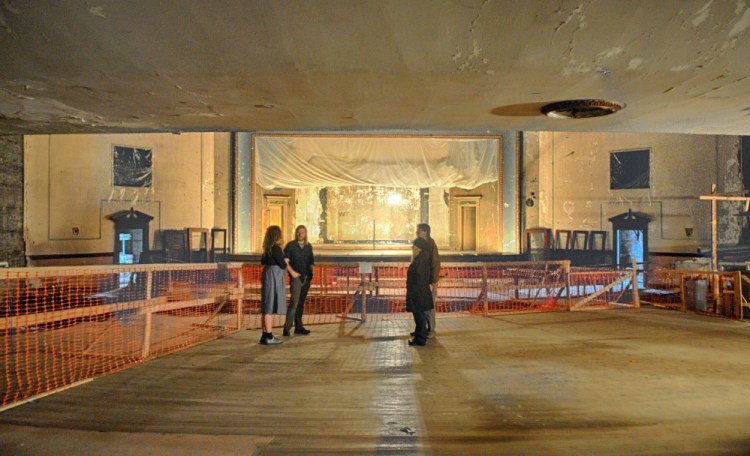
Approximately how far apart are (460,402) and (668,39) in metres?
2.67

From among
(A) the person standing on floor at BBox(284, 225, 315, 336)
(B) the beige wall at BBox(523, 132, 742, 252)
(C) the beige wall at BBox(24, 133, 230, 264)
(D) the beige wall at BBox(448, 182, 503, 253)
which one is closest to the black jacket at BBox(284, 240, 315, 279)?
(A) the person standing on floor at BBox(284, 225, 315, 336)

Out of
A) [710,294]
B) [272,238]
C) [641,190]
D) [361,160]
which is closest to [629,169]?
[641,190]

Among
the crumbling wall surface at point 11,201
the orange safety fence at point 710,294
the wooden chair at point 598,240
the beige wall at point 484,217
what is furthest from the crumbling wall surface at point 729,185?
the crumbling wall surface at point 11,201

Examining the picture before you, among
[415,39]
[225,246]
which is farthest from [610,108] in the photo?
[225,246]

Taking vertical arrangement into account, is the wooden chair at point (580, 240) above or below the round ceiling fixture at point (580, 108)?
below

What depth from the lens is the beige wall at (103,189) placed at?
39.1 ft

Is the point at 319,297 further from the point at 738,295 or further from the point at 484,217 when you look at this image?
the point at 484,217

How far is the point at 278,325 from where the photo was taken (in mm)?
6957

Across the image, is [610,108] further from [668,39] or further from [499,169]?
[499,169]

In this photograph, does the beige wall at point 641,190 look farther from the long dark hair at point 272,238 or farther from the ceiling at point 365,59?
the ceiling at point 365,59

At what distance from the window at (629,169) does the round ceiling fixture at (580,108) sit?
1195 centimetres

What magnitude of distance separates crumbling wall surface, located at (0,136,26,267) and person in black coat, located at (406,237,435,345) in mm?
10353

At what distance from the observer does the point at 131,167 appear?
45.0 feet

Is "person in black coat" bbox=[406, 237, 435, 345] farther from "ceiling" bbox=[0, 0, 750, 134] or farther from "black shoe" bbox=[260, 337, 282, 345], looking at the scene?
"ceiling" bbox=[0, 0, 750, 134]
